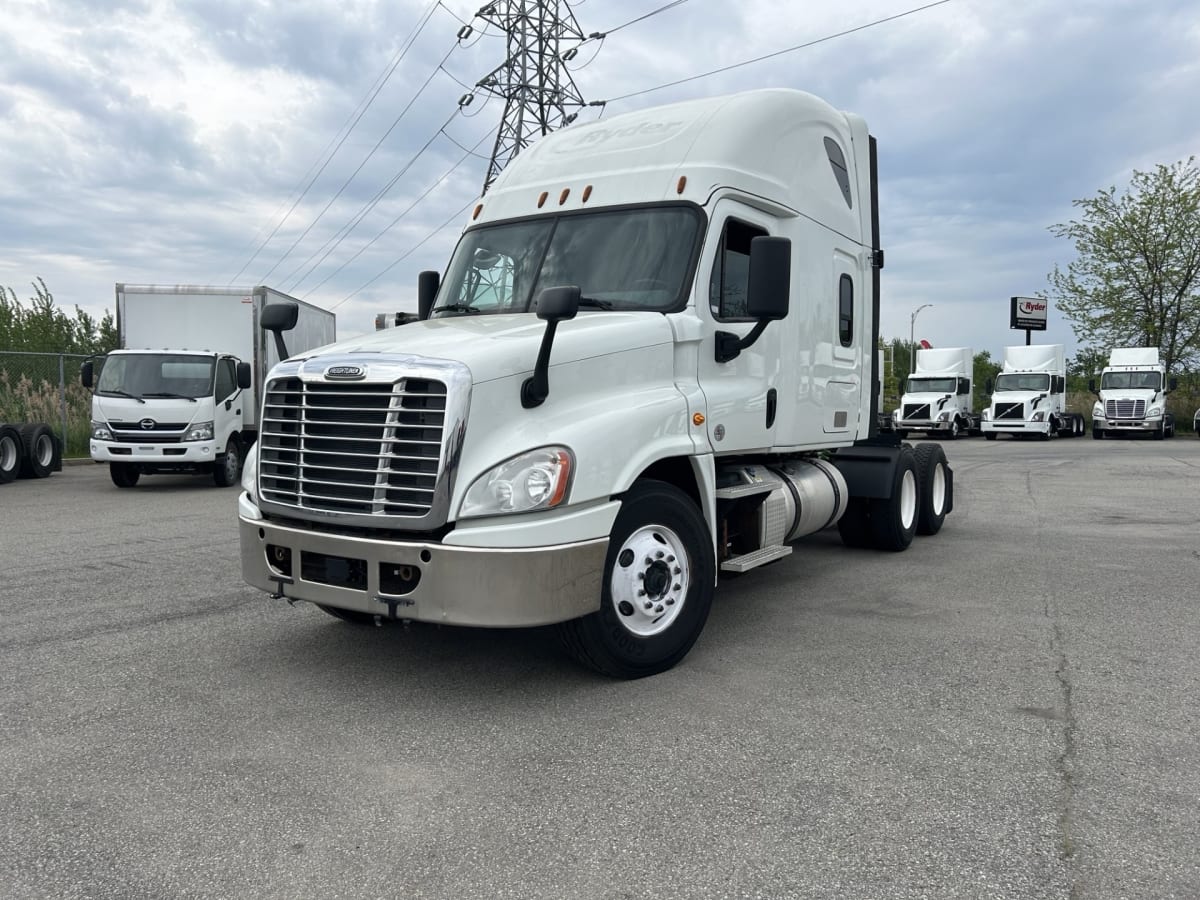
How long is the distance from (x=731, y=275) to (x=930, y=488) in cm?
506

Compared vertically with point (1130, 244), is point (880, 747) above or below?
below

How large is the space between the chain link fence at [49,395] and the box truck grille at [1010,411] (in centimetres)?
3084

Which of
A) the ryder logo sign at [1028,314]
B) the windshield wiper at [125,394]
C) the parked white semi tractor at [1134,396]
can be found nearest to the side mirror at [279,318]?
the windshield wiper at [125,394]

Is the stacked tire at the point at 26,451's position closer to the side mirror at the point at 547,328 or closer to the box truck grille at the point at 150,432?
the box truck grille at the point at 150,432

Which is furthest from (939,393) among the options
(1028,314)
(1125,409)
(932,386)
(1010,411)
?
(1028,314)

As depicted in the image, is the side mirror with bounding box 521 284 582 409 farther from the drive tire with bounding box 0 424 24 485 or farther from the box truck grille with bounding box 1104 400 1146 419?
the box truck grille with bounding box 1104 400 1146 419

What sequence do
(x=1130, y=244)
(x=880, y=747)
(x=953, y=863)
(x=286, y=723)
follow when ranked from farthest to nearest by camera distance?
(x=1130, y=244)
(x=286, y=723)
(x=880, y=747)
(x=953, y=863)

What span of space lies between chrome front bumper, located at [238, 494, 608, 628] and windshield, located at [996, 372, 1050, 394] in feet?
117

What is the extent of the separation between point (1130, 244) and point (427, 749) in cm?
5149

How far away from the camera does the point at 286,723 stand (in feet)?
14.1

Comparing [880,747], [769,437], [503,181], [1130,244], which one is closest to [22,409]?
[503,181]

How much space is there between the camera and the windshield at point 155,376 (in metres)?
15.3

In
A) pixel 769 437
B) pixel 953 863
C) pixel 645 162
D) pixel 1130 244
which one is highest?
pixel 1130 244

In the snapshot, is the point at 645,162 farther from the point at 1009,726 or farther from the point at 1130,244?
the point at 1130,244
